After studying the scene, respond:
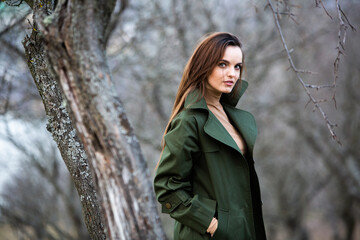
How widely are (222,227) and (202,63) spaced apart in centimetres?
94

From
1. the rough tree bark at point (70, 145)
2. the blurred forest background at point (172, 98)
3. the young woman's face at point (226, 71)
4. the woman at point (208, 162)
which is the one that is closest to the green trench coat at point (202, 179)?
the woman at point (208, 162)

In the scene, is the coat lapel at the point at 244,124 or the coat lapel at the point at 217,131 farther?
the coat lapel at the point at 244,124

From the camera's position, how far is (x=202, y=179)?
2.18 meters

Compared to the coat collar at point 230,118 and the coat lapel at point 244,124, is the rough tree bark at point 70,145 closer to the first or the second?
the coat collar at point 230,118

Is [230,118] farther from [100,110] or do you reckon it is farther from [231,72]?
[100,110]

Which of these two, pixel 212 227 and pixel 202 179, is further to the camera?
pixel 202 179

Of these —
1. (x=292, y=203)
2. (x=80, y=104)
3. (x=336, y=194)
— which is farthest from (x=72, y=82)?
(x=292, y=203)

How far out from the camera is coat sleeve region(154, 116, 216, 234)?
204cm

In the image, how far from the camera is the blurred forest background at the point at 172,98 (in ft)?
19.5

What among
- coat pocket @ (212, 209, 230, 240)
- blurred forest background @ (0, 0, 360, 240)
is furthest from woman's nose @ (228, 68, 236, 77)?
blurred forest background @ (0, 0, 360, 240)

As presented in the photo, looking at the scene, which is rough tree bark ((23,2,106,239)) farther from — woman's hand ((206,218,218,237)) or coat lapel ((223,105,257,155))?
coat lapel ((223,105,257,155))

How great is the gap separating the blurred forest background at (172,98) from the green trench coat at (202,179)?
9.56 ft

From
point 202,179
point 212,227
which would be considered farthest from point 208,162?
point 212,227

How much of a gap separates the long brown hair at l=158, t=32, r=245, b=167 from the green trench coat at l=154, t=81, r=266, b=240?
0.08m
